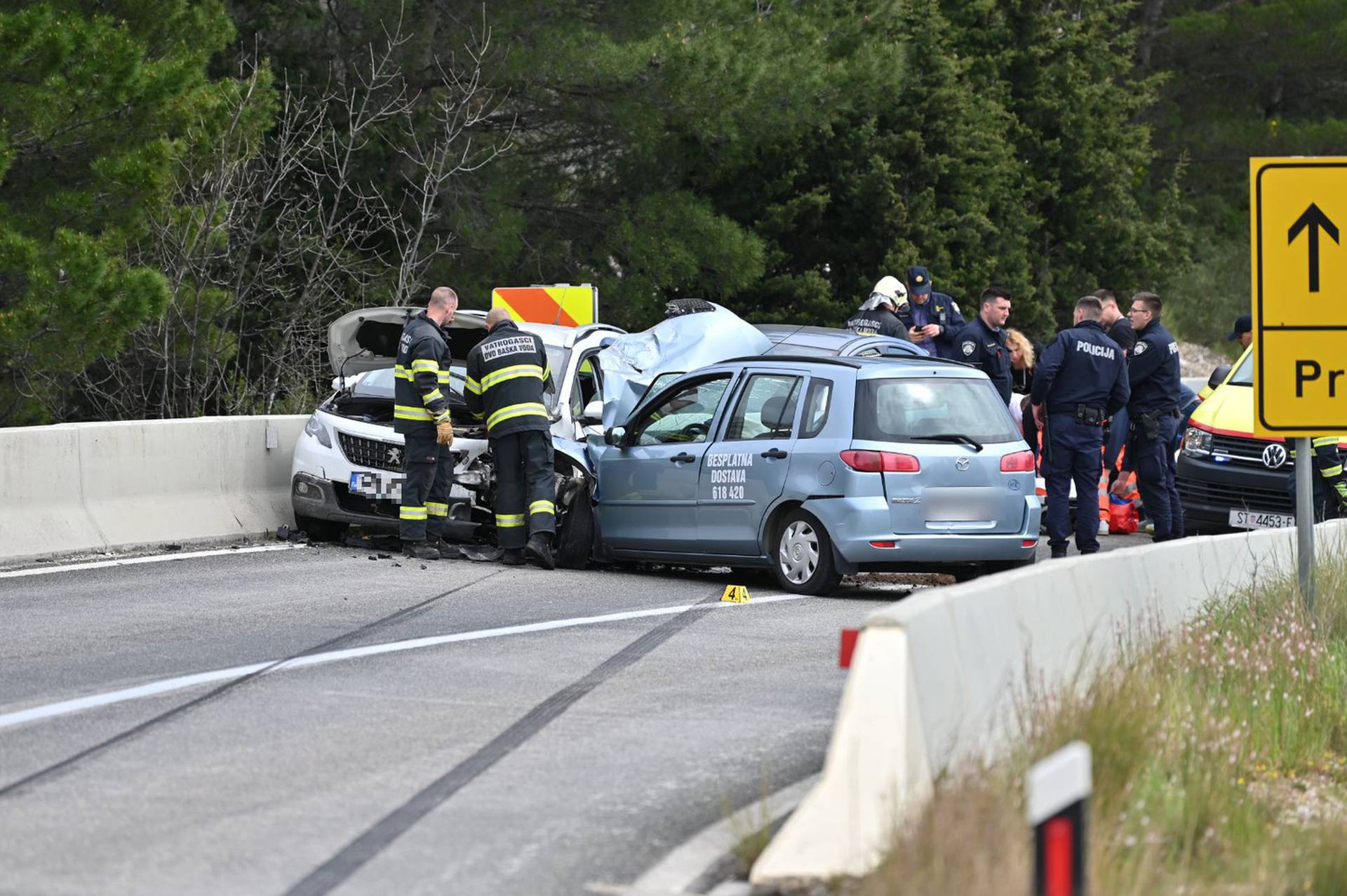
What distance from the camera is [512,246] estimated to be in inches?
949

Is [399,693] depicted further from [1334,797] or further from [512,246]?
[512,246]

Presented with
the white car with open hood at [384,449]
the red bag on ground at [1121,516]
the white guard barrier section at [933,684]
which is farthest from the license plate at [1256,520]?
the white guard barrier section at [933,684]

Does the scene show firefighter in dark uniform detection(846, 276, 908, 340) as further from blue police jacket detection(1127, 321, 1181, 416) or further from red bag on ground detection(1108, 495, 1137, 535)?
red bag on ground detection(1108, 495, 1137, 535)

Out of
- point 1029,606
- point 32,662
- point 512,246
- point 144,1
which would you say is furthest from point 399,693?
point 512,246

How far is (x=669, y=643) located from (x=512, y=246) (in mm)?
14818

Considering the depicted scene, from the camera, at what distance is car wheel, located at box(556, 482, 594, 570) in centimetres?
1355

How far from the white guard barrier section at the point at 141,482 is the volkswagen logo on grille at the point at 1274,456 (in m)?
7.50

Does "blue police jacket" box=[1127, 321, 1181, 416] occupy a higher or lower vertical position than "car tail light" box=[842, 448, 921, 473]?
higher

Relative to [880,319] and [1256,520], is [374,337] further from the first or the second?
[1256,520]

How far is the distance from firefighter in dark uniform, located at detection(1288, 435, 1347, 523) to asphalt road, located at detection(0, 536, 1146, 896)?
12.8ft

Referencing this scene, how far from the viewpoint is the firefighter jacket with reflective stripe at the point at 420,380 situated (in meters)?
13.6

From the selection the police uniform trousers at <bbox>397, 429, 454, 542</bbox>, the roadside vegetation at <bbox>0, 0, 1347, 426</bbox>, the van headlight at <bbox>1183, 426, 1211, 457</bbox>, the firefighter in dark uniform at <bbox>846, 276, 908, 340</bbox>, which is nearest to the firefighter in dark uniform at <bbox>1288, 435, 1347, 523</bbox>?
the van headlight at <bbox>1183, 426, 1211, 457</bbox>

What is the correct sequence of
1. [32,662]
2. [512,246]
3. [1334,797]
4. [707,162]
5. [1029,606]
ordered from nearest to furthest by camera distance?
1. [1029,606]
2. [1334,797]
3. [32,662]
4. [512,246]
5. [707,162]

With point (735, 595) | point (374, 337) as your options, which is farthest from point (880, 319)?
point (735, 595)
